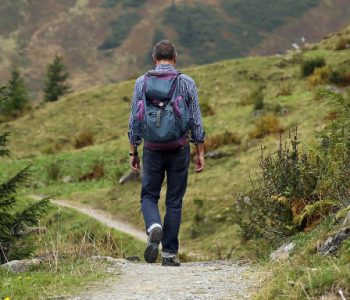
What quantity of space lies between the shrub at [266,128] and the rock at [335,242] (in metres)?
12.0

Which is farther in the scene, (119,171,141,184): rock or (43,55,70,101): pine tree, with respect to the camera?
(43,55,70,101): pine tree

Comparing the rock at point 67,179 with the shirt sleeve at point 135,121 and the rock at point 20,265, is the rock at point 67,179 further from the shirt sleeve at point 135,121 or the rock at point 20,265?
the shirt sleeve at point 135,121

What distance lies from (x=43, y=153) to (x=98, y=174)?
17.1 feet

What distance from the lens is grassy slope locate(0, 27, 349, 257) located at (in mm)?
14586

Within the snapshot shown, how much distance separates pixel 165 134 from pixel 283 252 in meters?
1.68

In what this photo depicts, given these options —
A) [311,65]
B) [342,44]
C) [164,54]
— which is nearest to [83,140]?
[311,65]

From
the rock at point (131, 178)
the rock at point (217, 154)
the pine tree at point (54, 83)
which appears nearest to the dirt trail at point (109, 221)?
the rock at point (131, 178)

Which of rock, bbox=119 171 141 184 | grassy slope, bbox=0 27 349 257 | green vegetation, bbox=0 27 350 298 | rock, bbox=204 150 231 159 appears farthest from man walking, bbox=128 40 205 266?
rock, bbox=119 171 141 184

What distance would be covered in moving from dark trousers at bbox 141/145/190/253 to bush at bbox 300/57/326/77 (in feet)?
62.6

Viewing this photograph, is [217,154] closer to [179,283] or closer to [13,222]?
[13,222]

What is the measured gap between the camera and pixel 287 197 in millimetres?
7695

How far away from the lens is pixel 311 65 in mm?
26266

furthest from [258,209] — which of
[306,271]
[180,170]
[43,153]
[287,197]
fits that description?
[43,153]

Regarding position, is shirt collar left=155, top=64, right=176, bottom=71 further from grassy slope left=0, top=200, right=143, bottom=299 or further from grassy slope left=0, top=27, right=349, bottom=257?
grassy slope left=0, top=27, right=349, bottom=257
